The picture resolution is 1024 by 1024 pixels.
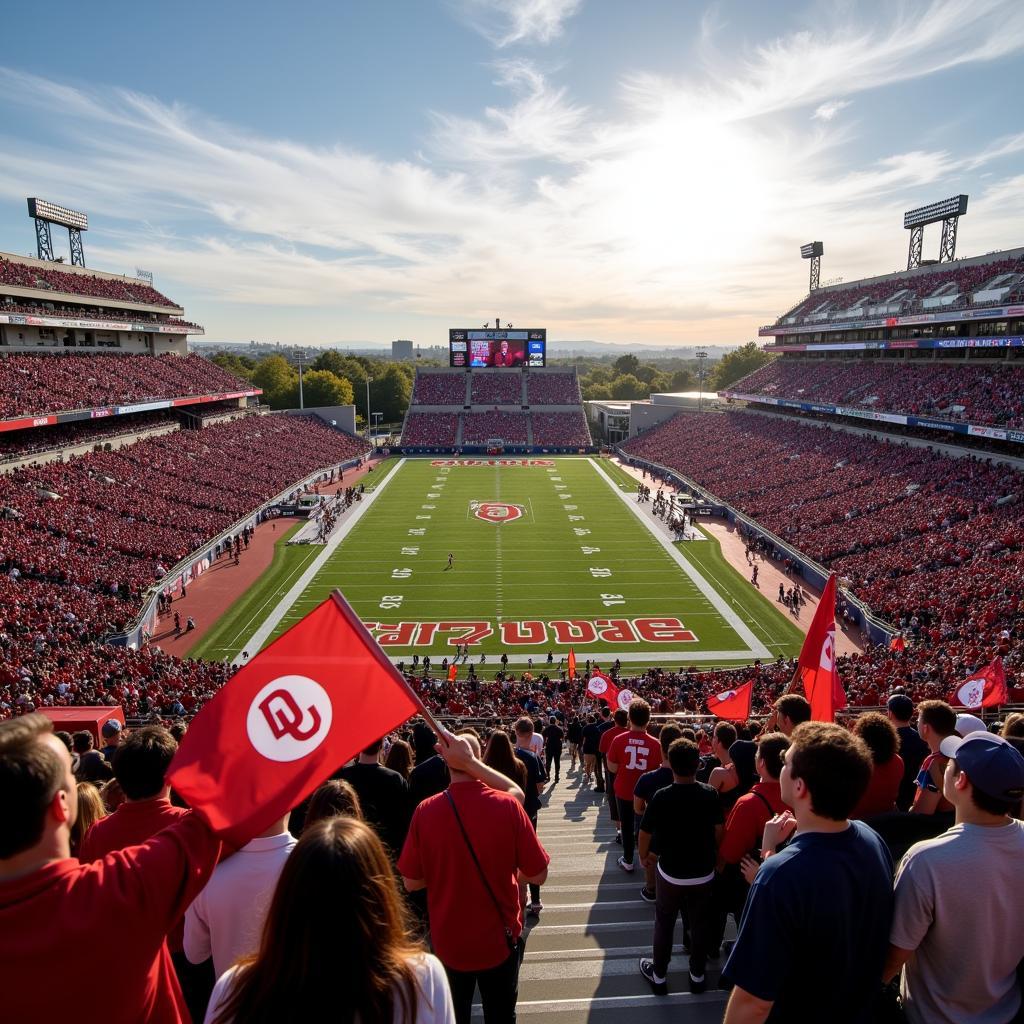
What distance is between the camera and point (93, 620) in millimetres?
22812

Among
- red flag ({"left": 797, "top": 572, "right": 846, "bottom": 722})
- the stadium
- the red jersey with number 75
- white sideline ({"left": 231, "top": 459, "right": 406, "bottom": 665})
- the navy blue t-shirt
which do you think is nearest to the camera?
the navy blue t-shirt

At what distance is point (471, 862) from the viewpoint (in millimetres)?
3555

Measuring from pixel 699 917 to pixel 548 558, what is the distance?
30.3 m

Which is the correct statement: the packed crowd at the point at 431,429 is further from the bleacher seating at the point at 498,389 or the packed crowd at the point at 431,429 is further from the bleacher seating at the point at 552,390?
the bleacher seating at the point at 552,390

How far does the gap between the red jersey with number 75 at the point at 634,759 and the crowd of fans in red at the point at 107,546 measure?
12.1m

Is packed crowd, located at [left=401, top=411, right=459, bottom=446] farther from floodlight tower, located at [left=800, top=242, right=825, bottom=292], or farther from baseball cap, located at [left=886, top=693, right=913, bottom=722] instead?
baseball cap, located at [left=886, top=693, right=913, bottom=722]

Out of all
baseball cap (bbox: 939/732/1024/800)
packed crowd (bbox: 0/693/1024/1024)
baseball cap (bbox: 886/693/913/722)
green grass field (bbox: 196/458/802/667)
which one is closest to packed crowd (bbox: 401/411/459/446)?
green grass field (bbox: 196/458/802/667)

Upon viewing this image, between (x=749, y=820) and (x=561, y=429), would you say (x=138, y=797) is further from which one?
(x=561, y=429)

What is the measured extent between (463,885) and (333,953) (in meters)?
1.84

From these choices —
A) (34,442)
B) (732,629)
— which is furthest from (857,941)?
(34,442)

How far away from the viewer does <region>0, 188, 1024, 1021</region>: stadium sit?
14.3 metres

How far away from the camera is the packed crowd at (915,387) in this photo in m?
34.3

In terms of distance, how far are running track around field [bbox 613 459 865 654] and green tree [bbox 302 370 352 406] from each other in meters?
54.9

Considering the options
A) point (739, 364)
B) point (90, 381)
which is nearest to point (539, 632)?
point (90, 381)
